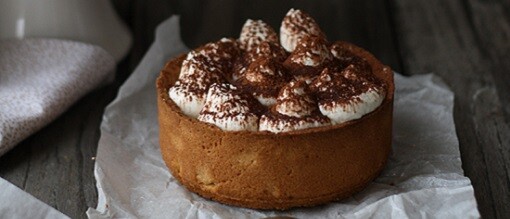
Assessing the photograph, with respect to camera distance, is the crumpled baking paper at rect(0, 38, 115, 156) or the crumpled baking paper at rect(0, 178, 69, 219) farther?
the crumpled baking paper at rect(0, 38, 115, 156)

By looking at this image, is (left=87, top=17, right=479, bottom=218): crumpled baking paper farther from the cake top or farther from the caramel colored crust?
the cake top

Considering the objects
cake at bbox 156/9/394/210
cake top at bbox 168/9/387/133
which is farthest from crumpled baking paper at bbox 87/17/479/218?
cake top at bbox 168/9/387/133

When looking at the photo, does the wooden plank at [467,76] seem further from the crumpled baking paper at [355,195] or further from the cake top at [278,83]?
the cake top at [278,83]

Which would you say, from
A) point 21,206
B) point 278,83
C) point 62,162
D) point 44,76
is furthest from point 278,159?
point 44,76

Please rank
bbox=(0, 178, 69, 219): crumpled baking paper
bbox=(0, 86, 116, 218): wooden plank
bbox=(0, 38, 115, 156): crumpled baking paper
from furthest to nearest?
bbox=(0, 38, 115, 156): crumpled baking paper < bbox=(0, 86, 116, 218): wooden plank < bbox=(0, 178, 69, 219): crumpled baking paper

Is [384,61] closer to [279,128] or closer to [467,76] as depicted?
[467,76]

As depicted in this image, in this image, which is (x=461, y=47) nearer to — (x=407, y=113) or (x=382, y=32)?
(x=382, y=32)

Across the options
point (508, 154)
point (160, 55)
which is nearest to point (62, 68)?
point (160, 55)
